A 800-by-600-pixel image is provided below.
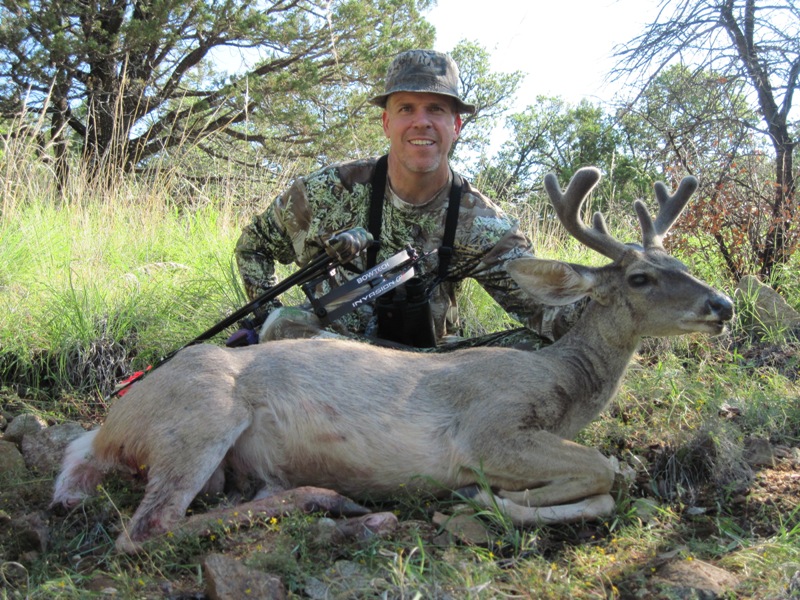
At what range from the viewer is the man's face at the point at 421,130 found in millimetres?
5309

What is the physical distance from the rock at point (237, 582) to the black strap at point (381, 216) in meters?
2.88

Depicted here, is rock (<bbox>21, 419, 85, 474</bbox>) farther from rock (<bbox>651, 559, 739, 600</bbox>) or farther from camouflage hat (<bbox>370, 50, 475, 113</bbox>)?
rock (<bbox>651, 559, 739, 600</bbox>)

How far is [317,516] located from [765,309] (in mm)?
4360

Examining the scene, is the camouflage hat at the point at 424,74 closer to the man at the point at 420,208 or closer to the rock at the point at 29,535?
the man at the point at 420,208

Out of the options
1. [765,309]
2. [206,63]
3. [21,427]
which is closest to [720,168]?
[765,309]

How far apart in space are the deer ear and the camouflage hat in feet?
5.04

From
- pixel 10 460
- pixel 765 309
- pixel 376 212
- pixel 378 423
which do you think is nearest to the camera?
pixel 378 423

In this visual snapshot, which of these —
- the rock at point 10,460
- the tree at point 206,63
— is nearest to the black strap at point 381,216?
the rock at point 10,460

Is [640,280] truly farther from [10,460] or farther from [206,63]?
[206,63]

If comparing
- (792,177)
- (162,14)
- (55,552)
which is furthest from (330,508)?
(162,14)

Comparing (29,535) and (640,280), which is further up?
(640,280)

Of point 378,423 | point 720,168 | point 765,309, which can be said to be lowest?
point 378,423

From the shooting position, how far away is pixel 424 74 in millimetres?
5285

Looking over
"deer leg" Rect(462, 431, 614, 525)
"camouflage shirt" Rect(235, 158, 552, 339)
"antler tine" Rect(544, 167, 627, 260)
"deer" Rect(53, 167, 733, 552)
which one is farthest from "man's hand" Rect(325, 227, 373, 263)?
"deer leg" Rect(462, 431, 614, 525)
